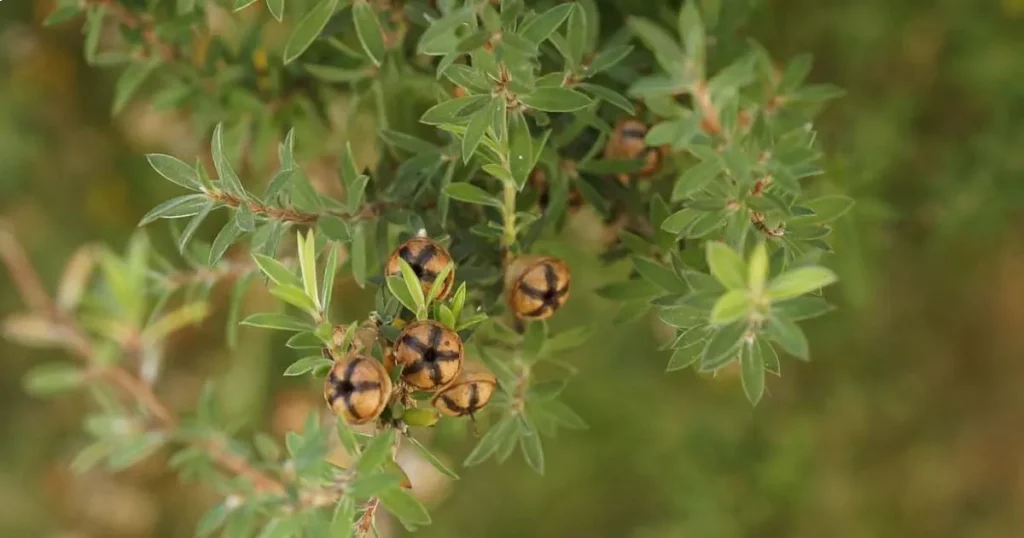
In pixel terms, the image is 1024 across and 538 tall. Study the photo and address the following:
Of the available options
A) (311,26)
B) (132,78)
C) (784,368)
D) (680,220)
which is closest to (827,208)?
(680,220)

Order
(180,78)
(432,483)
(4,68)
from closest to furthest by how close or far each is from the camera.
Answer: (180,78) → (432,483) → (4,68)

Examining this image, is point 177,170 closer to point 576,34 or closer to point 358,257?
point 358,257

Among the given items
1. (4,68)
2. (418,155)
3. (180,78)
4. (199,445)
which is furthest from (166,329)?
(4,68)

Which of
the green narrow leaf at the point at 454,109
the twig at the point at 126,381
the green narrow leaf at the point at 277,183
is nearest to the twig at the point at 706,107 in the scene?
the green narrow leaf at the point at 454,109

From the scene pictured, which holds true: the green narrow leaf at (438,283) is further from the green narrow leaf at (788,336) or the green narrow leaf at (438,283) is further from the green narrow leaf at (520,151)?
the green narrow leaf at (788,336)

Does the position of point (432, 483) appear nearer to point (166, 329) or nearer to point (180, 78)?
point (166, 329)
